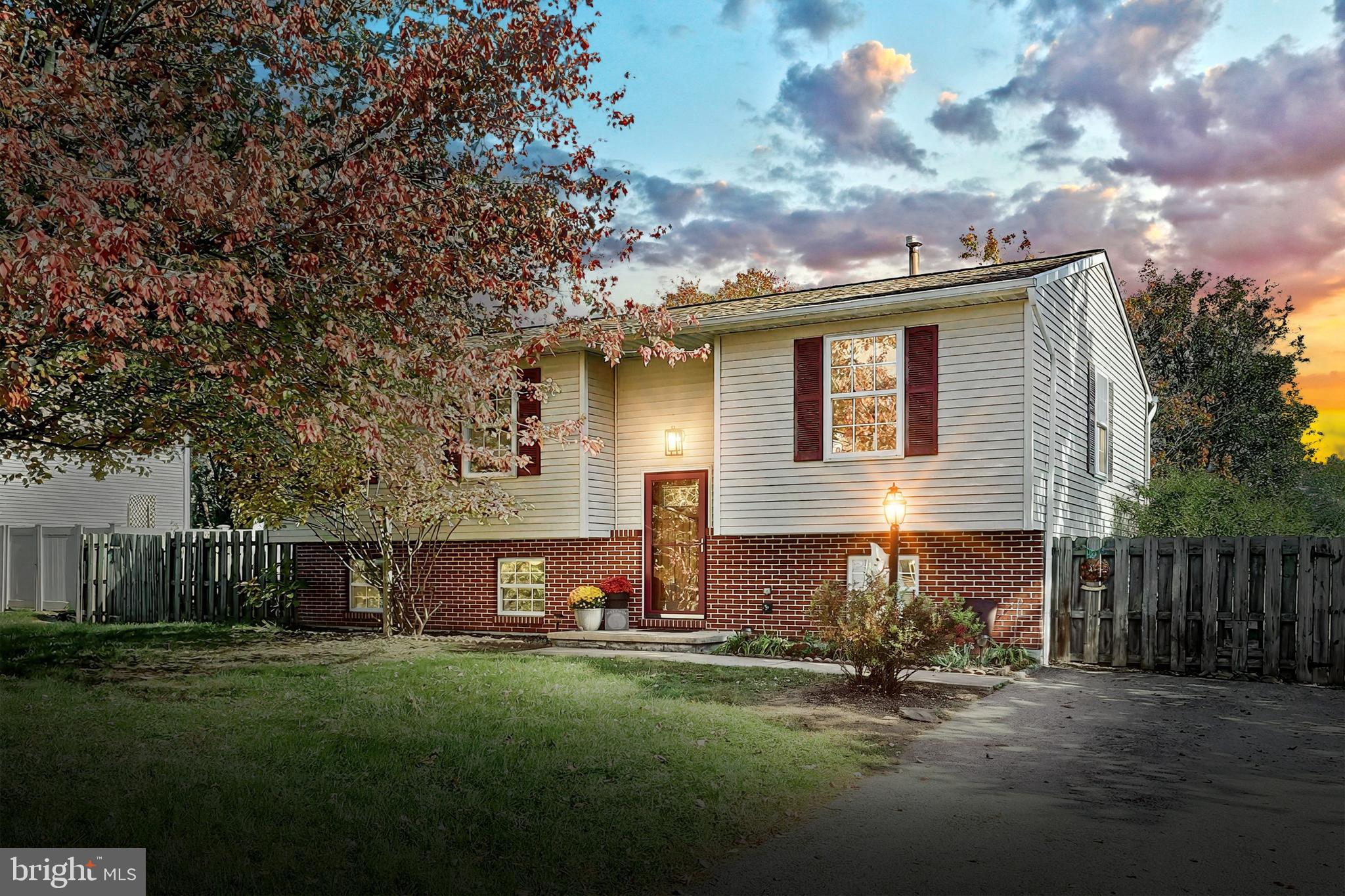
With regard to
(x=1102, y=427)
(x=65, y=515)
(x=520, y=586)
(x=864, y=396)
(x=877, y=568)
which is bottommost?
(x=520, y=586)

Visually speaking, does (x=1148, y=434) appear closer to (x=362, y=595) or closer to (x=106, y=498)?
(x=362, y=595)

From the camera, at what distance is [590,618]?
614 inches

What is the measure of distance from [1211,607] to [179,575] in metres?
16.8

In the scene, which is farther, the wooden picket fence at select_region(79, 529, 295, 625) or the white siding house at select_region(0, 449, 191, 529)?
the white siding house at select_region(0, 449, 191, 529)

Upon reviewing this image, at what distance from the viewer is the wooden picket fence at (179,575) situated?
18.7 meters

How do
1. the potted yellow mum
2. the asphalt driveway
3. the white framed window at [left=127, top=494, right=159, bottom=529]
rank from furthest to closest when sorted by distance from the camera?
the white framed window at [left=127, top=494, right=159, bottom=529]
the potted yellow mum
the asphalt driveway

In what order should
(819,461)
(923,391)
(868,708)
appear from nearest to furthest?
(868,708), (923,391), (819,461)

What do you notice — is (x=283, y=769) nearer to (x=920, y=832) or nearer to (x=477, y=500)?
(x=920, y=832)

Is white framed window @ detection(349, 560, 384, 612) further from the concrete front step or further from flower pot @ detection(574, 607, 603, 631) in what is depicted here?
the concrete front step

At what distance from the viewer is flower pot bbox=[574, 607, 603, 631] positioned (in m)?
15.6

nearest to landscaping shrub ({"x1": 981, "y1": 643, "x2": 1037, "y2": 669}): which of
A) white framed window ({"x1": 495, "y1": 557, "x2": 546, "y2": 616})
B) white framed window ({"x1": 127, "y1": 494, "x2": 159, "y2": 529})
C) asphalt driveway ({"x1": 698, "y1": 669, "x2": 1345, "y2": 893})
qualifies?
asphalt driveway ({"x1": 698, "y1": 669, "x2": 1345, "y2": 893})

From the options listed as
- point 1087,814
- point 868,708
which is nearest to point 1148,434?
point 868,708

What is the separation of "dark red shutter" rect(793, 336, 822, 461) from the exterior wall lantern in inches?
79.9

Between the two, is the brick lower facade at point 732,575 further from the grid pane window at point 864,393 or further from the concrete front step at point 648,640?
the grid pane window at point 864,393
